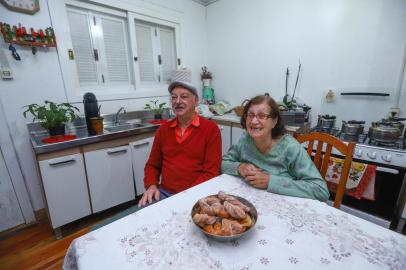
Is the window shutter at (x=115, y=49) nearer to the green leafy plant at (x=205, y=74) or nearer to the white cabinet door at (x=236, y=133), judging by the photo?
the green leafy plant at (x=205, y=74)

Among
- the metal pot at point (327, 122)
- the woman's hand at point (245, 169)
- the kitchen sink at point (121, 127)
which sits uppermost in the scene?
the metal pot at point (327, 122)

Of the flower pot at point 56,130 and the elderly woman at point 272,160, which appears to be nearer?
the elderly woman at point 272,160

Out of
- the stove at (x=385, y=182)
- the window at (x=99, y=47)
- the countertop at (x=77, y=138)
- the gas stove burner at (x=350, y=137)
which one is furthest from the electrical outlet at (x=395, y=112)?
the window at (x=99, y=47)

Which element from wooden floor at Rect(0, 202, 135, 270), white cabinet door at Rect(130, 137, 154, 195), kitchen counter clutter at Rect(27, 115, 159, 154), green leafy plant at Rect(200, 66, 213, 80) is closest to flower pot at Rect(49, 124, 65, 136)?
kitchen counter clutter at Rect(27, 115, 159, 154)

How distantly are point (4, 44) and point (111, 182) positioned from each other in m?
1.48

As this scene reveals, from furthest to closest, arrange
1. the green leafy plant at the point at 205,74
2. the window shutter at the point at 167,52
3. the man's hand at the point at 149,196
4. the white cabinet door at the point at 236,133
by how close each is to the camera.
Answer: the green leafy plant at the point at 205,74 → the window shutter at the point at 167,52 → the white cabinet door at the point at 236,133 → the man's hand at the point at 149,196

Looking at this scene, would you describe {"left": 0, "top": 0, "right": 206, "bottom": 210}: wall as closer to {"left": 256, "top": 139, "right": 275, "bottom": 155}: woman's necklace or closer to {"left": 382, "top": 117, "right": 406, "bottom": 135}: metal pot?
{"left": 256, "top": 139, "right": 275, "bottom": 155}: woman's necklace

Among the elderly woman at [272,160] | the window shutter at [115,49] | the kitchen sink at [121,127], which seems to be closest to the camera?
the elderly woman at [272,160]

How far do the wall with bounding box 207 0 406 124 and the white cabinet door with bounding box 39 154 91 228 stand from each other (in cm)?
232

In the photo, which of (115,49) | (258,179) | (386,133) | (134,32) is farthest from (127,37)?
(386,133)

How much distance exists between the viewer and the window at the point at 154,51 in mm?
2639

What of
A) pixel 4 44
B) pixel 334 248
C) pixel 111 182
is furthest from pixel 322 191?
pixel 4 44

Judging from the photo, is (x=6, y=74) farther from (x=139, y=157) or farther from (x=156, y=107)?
(x=156, y=107)

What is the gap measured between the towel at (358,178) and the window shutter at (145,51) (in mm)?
2390
